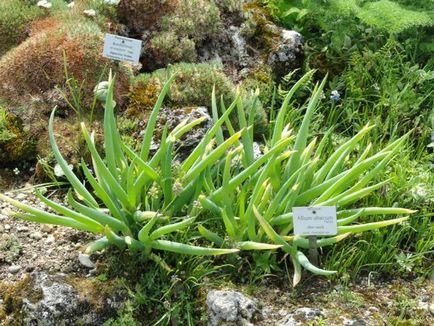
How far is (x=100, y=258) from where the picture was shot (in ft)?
10.8

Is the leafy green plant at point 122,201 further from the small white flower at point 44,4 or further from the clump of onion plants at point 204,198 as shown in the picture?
the small white flower at point 44,4

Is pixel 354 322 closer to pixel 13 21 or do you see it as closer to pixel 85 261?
pixel 85 261

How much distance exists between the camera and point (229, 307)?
9.65 feet

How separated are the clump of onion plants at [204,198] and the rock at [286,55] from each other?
1.41m

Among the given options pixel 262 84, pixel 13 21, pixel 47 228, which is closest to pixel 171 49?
pixel 262 84

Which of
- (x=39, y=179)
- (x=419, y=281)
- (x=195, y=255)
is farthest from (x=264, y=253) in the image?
(x=39, y=179)

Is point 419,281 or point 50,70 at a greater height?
point 50,70

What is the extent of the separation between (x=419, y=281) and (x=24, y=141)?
7.31 ft

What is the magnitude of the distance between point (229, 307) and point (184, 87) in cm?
158

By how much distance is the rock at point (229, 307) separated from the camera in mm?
2938

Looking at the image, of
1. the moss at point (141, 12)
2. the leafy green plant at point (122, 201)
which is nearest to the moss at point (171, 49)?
the moss at point (141, 12)

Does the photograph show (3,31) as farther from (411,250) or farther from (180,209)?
(411,250)

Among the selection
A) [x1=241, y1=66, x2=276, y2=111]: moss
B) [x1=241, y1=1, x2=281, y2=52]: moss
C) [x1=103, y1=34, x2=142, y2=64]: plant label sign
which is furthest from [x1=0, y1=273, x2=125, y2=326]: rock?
[x1=241, y1=1, x2=281, y2=52]: moss

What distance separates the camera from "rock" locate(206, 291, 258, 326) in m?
2.94
